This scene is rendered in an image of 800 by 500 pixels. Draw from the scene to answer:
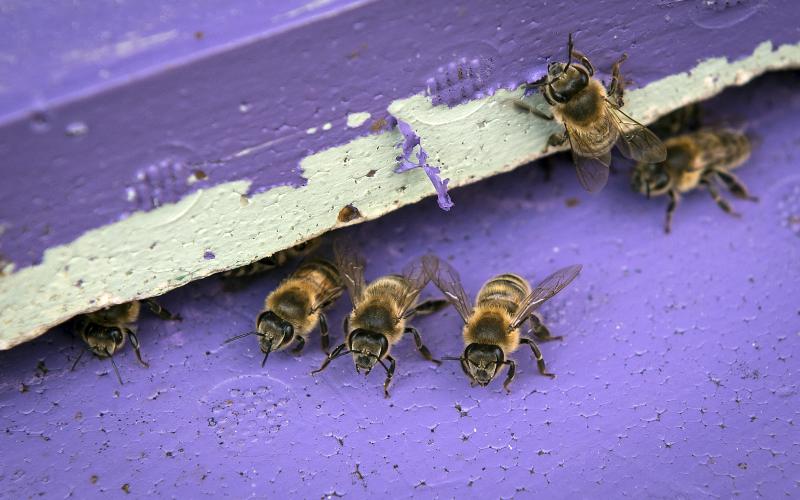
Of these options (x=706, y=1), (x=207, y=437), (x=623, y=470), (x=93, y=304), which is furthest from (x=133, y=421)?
(x=706, y=1)

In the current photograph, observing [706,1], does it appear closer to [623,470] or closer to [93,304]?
[623,470]

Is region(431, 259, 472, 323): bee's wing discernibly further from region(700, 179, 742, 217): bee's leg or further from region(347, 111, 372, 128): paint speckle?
region(700, 179, 742, 217): bee's leg

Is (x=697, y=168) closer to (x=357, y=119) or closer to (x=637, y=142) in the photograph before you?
(x=637, y=142)

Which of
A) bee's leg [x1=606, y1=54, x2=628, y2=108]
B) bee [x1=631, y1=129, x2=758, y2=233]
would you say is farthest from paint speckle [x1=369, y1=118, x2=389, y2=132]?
bee [x1=631, y1=129, x2=758, y2=233]

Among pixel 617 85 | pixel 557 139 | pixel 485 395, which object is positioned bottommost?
pixel 485 395

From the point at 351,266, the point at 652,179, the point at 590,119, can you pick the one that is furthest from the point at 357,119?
the point at 652,179
